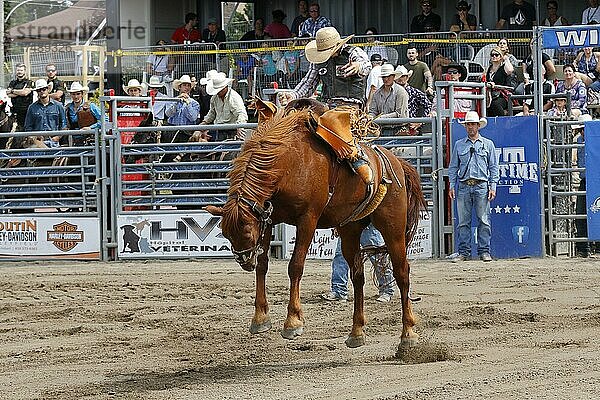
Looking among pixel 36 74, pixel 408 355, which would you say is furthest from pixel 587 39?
pixel 36 74

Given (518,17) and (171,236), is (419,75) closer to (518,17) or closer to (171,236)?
(518,17)

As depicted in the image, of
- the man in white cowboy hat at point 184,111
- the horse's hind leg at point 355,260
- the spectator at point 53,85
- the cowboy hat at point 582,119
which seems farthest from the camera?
the spectator at point 53,85

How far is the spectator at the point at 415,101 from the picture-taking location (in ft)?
54.6

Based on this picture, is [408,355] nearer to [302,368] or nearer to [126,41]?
[302,368]

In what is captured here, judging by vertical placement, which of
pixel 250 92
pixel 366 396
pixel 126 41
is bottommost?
pixel 366 396

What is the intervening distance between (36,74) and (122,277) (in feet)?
42.2

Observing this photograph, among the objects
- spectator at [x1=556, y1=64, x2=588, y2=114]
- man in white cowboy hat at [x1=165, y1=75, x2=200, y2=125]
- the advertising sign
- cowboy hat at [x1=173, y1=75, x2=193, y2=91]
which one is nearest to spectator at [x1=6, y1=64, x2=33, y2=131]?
cowboy hat at [x1=173, y1=75, x2=193, y2=91]

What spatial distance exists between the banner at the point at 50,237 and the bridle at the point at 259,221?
30.9 feet

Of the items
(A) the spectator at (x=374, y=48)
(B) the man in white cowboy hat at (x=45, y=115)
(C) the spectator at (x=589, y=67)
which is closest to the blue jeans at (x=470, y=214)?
(C) the spectator at (x=589, y=67)

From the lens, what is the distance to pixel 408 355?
325 inches

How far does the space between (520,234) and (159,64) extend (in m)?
8.75

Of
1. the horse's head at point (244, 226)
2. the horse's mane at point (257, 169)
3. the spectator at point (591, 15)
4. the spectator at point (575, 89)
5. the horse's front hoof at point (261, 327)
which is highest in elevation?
the spectator at point (591, 15)

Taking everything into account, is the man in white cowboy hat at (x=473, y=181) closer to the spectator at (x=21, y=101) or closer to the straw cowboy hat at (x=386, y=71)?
the straw cowboy hat at (x=386, y=71)

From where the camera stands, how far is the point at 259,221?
736cm
